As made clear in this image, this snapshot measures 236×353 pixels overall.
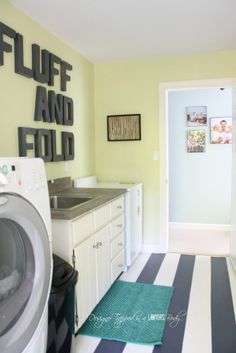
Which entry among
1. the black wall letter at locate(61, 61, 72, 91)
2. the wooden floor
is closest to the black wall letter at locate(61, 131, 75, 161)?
the black wall letter at locate(61, 61, 72, 91)

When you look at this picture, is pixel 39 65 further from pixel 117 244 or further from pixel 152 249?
pixel 152 249

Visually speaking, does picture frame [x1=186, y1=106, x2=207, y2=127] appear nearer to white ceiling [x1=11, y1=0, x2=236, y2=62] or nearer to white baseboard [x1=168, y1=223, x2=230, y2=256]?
white ceiling [x1=11, y1=0, x2=236, y2=62]

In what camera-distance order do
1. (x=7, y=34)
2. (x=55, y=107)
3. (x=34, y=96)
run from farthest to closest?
1. (x=55, y=107)
2. (x=34, y=96)
3. (x=7, y=34)

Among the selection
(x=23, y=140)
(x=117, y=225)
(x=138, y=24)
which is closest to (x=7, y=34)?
(x=23, y=140)

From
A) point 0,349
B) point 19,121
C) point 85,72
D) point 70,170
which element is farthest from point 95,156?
point 0,349

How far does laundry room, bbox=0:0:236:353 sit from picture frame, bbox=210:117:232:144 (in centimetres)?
10

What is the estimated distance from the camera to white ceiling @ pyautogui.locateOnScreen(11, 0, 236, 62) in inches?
95.2

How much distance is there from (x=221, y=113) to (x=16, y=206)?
4119mm

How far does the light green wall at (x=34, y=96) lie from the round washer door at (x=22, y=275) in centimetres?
109

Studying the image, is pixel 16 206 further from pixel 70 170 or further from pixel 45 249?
pixel 70 170

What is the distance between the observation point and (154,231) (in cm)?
399

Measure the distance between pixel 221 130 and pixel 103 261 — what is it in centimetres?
304

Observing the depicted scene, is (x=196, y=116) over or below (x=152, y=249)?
over

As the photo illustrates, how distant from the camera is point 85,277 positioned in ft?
7.24
